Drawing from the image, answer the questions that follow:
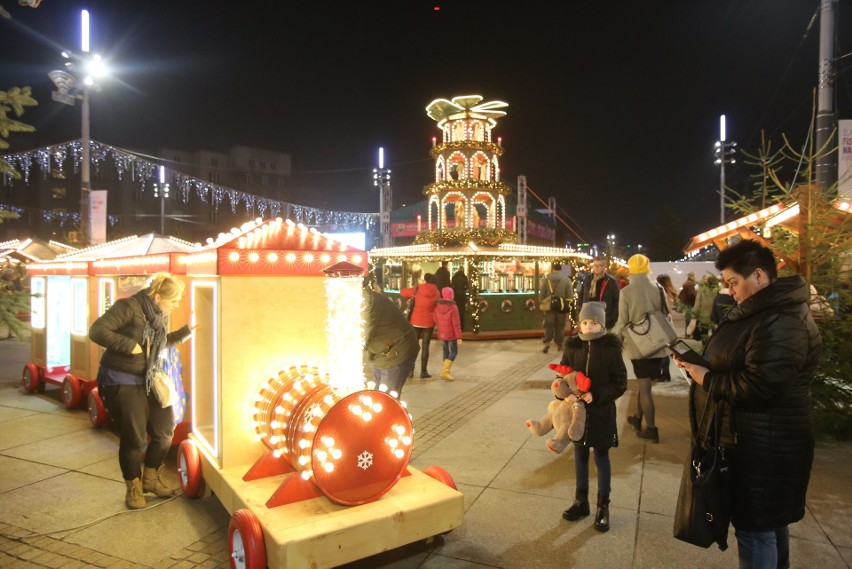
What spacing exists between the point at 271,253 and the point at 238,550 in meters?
2.13

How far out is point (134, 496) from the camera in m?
4.36

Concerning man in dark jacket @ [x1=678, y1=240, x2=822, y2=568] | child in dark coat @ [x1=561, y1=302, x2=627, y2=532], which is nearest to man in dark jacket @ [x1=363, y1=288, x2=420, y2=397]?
child in dark coat @ [x1=561, y1=302, x2=627, y2=532]

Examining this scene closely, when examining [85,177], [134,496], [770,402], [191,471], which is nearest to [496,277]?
[85,177]

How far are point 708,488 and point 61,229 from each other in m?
51.1

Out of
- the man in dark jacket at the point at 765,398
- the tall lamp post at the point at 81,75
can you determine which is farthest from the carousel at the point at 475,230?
the man in dark jacket at the point at 765,398

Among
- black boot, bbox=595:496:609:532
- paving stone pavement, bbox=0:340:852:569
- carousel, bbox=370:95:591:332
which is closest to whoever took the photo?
paving stone pavement, bbox=0:340:852:569

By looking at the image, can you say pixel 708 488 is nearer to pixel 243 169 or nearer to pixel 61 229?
pixel 61 229

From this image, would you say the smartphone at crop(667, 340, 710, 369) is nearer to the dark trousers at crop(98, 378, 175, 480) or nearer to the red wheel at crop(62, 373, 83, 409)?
the dark trousers at crop(98, 378, 175, 480)

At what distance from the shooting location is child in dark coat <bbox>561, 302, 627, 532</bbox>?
12.7ft

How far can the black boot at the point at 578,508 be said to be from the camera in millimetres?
4016

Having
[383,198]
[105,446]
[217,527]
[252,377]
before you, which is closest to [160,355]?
[252,377]

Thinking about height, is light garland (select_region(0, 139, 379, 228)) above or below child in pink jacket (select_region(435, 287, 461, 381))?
above

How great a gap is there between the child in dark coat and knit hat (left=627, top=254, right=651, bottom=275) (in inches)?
88.7

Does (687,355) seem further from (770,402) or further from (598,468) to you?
(598,468)
